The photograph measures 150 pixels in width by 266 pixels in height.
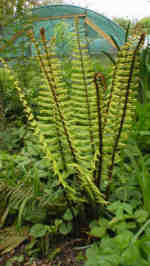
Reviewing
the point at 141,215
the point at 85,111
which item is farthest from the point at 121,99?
the point at 141,215

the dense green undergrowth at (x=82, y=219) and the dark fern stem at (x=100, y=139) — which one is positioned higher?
the dark fern stem at (x=100, y=139)

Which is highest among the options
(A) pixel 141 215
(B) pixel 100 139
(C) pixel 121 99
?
(C) pixel 121 99

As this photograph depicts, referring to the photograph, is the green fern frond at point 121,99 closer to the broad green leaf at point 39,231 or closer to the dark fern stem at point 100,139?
the dark fern stem at point 100,139

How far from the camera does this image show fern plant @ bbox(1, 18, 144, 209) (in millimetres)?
773

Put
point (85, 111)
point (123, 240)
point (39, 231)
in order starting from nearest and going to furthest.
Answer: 1. point (123, 240)
2. point (85, 111)
3. point (39, 231)

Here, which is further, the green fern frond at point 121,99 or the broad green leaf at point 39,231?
the broad green leaf at point 39,231

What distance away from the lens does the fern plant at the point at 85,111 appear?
2.54 feet

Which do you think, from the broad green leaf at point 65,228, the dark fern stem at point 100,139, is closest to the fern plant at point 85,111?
the dark fern stem at point 100,139

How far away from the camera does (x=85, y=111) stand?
2.81 feet

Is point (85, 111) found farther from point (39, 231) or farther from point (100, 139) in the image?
point (39, 231)

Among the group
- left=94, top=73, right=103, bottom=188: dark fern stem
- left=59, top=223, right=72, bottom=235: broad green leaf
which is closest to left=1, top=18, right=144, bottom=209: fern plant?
left=94, top=73, right=103, bottom=188: dark fern stem

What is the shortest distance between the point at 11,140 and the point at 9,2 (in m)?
1.09

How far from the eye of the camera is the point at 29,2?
6.66 ft

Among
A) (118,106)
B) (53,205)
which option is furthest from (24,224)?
(118,106)
